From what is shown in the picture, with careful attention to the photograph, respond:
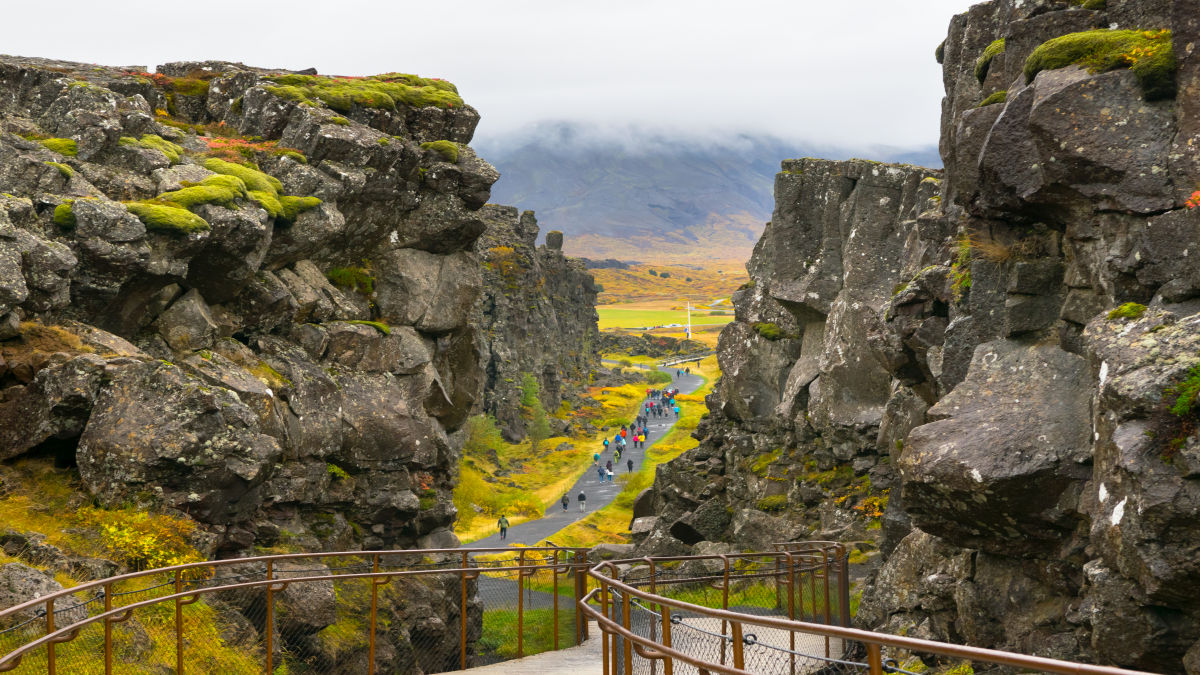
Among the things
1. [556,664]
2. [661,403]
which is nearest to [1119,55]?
[556,664]

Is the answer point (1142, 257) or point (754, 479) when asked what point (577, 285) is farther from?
point (1142, 257)

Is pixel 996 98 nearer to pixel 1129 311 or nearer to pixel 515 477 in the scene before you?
pixel 1129 311

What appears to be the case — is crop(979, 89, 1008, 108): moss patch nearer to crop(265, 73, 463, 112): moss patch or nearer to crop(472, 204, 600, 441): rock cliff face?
crop(265, 73, 463, 112): moss patch

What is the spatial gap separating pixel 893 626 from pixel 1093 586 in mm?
7458

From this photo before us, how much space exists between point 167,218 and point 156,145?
5.33 metres

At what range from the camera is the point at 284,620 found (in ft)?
66.5

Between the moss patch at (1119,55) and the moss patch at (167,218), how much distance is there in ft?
59.6

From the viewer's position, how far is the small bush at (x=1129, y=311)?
45.5 feet

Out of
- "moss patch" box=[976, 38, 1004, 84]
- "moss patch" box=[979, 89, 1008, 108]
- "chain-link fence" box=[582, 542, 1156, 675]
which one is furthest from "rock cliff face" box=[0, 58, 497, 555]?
"moss patch" box=[976, 38, 1004, 84]

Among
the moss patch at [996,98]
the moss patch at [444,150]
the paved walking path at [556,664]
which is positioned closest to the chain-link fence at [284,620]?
the paved walking path at [556,664]

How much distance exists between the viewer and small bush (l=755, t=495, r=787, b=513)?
124ft

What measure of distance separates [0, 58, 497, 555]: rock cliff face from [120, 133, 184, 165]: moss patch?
0.12 metres

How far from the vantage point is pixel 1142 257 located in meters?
13.9

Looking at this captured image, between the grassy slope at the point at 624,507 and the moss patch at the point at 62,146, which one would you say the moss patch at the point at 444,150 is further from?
the grassy slope at the point at 624,507
